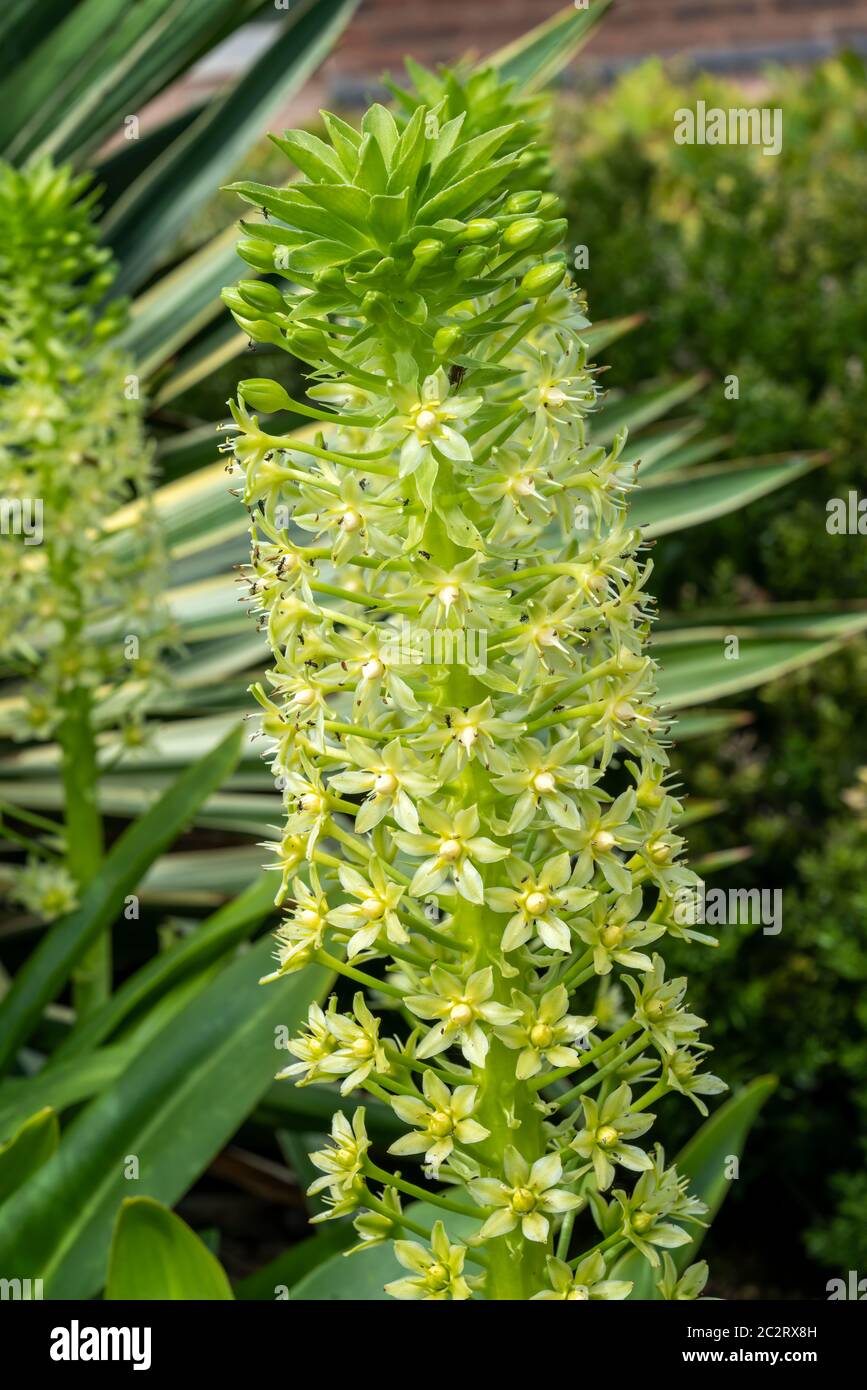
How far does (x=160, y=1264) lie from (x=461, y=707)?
71 cm

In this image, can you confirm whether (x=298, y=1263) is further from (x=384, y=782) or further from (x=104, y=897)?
(x=384, y=782)

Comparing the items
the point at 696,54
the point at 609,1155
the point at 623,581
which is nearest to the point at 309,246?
the point at 623,581

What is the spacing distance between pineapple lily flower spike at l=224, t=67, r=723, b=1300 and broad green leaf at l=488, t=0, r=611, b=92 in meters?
2.21

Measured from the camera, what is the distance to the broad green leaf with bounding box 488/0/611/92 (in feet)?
Answer: 11.5

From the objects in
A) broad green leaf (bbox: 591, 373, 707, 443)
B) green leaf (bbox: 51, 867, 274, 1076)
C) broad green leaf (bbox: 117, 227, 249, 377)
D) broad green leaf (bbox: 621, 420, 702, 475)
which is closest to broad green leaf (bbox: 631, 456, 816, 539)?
broad green leaf (bbox: 621, 420, 702, 475)

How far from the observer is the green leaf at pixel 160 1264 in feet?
5.13

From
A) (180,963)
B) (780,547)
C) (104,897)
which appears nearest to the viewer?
(180,963)

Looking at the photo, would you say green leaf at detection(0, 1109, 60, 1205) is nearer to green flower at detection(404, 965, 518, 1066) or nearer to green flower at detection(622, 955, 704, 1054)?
green flower at detection(404, 965, 518, 1066)

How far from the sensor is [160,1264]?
1.58 metres

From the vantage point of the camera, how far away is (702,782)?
3277 mm

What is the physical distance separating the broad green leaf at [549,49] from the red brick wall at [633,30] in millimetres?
5820

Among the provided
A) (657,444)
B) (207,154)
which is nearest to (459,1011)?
(657,444)

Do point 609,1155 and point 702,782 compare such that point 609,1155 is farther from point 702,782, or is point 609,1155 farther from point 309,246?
point 702,782

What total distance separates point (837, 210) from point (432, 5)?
6182mm
